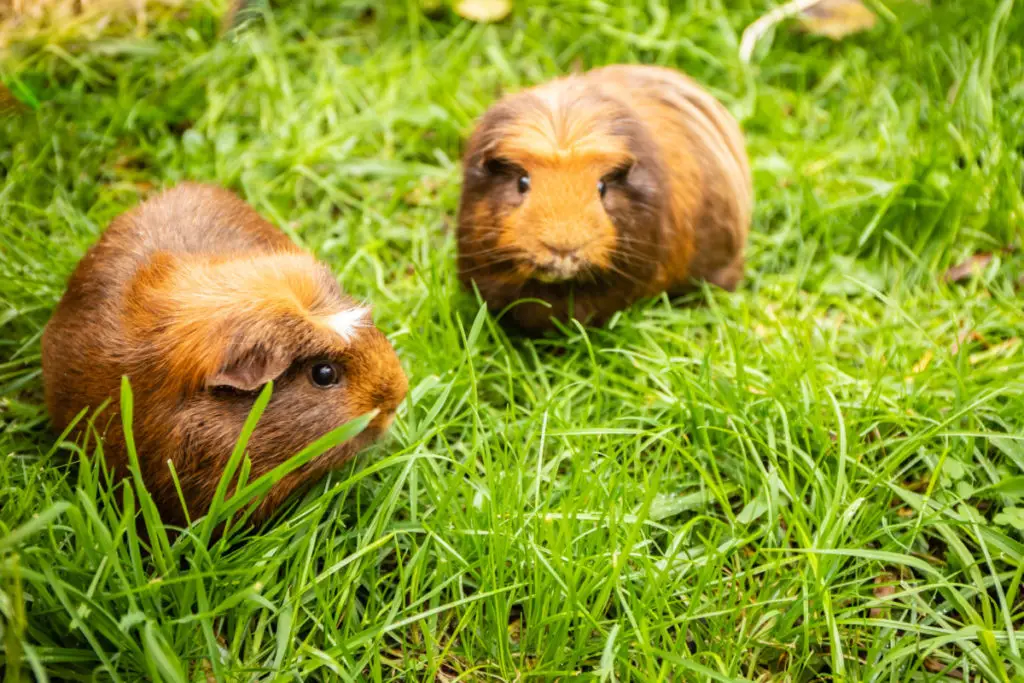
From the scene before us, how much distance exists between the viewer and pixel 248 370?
237cm

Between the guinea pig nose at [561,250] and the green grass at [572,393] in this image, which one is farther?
the guinea pig nose at [561,250]

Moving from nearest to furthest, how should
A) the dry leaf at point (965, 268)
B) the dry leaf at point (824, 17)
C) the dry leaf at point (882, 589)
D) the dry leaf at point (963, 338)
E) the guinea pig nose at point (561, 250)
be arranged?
1. the dry leaf at point (882, 589)
2. the guinea pig nose at point (561, 250)
3. the dry leaf at point (963, 338)
4. the dry leaf at point (965, 268)
5. the dry leaf at point (824, 17)

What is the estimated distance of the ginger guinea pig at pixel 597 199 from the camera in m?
3.12

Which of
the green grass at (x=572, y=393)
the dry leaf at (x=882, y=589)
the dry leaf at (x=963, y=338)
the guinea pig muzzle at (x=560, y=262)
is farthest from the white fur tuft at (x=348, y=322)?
the dry leaf at (x=963, y=338)

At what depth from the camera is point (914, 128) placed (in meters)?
4.41

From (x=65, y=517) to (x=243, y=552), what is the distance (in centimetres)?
51

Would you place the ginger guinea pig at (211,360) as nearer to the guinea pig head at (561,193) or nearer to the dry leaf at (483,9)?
the guinea pig head at (561,193)

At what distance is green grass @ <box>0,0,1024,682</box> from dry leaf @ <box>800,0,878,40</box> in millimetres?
105

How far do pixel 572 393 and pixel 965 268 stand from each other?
195 cm

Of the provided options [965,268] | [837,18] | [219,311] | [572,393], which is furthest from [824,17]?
[219,311]

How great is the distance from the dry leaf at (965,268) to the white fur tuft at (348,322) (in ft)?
8.76

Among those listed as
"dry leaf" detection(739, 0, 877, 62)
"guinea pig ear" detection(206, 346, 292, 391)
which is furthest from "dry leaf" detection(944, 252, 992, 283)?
"guinea pig ear" detection(206, 346, 292, 391)

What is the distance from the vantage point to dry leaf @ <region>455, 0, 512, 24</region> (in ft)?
16.0

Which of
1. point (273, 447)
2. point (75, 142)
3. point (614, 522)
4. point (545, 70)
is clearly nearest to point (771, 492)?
point (614, 522)
